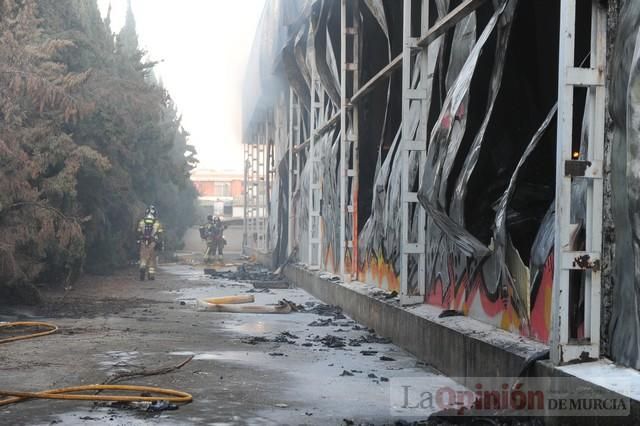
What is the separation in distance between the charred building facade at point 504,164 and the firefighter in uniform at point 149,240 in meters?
7.82

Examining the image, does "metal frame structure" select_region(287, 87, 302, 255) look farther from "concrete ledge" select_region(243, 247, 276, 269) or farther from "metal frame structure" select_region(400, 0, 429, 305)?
"metal frame structure" select_region(400, 0, 429, 305)

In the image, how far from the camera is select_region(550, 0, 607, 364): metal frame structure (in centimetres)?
620

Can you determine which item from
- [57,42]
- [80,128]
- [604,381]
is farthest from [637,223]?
[80,128]

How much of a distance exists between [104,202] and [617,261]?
873 inches

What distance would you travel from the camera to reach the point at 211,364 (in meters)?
9.46

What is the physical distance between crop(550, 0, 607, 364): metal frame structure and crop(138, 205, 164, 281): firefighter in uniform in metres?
19.0

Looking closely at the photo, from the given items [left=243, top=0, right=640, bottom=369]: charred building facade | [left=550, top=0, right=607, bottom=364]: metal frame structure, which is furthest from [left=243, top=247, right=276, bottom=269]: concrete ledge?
[left=550, top=0, right=607, bottom=364]: metal frame structure

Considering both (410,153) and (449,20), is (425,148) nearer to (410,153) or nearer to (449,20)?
(410,153)

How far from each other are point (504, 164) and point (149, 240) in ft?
53.5

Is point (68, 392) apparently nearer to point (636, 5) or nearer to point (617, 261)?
point (617, 261)

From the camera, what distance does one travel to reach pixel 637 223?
5.76m

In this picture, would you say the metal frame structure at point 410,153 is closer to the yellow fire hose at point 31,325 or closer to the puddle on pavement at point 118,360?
the puddle on pavement at point 118,360

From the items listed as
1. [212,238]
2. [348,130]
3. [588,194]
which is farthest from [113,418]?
[212,238]

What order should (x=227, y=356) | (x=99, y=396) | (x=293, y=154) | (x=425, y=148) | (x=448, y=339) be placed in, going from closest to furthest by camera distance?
1. (x=99, y=396)
2. (x=448, y=339)
3. (x=227, y=356)
4. (x=425, y=148)
5. (x=293, y=154)
